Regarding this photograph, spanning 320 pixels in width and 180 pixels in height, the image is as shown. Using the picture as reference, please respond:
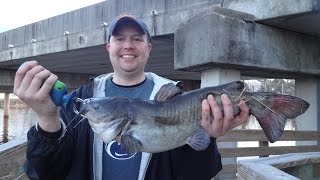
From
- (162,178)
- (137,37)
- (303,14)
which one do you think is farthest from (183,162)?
(303,14)

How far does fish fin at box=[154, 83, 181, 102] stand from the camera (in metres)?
2.60

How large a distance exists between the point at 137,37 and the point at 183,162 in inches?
36.6

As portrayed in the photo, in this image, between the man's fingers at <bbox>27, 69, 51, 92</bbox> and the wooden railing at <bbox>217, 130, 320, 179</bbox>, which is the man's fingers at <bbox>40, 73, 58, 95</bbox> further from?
the wooden railing at <bbox>217, 130, 320, 179</bbox>

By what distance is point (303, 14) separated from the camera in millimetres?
7629

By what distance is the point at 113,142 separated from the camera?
2.80m

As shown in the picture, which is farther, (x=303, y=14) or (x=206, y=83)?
(x=206, y=83)

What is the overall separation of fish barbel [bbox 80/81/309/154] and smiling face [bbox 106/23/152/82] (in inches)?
16.0

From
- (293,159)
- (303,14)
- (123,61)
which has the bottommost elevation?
(293,159)

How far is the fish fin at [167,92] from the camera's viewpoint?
2.60 meters

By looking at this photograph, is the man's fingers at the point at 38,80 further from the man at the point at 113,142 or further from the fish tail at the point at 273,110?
the fish tail at the point at 273,110

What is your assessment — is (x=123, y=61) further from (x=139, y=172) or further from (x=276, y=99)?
(x=276, y=99)

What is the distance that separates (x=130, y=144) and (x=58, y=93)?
49 cm

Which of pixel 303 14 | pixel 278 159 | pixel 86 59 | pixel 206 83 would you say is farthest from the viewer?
pixel 86 59

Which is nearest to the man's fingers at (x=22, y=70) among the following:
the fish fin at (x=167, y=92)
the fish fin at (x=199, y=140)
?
the fish fin at (x=167, y=92)
